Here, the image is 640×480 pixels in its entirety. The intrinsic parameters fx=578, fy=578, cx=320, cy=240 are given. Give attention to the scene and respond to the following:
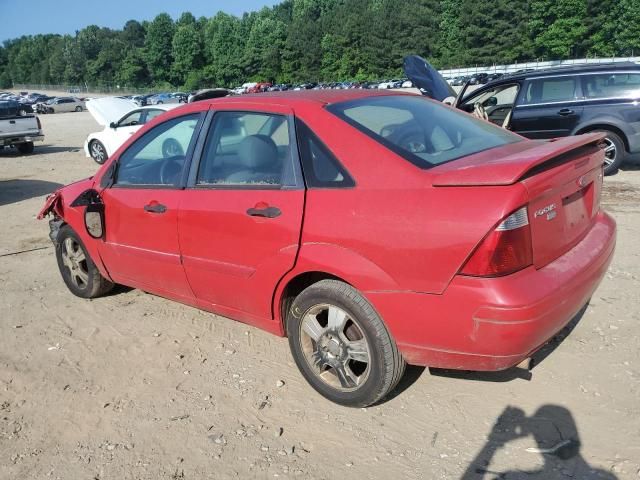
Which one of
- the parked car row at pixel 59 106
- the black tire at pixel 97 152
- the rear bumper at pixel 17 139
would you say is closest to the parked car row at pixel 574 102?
the black tire at pixel 97 152

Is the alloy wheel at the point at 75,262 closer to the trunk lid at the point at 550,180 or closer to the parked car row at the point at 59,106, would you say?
the trunk lid at the point at 550,180

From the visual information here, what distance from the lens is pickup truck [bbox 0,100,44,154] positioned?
17.1 m

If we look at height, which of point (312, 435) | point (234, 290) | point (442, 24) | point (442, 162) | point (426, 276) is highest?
point (442, 24)

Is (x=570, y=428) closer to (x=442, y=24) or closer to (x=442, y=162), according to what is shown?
(x=442, y=162)

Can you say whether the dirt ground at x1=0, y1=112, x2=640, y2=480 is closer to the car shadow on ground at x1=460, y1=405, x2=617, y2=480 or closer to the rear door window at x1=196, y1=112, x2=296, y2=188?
the car shadow on ground at x1=460, y1=405, x2=617, y2=480

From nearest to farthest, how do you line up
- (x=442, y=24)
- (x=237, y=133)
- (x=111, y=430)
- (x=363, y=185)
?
(x=363, y=185), (x=111, y=430), (x=237, y=133), (x=442, y=24)

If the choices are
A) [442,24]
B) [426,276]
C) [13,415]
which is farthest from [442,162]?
A: [442,24]

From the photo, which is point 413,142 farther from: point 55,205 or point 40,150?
point 40,150

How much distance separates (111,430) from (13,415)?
2.25 feet

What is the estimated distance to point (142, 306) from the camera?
4.90 meters

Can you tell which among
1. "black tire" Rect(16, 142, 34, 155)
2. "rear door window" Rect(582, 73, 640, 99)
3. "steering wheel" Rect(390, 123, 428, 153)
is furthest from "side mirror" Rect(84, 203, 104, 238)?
"black tire" Rect(16, 142, 34, 155)

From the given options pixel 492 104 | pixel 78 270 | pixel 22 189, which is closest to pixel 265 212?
pixel 78 270

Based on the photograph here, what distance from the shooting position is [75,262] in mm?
5066

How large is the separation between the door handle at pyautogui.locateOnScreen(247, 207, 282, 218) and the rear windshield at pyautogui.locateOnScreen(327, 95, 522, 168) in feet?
2.07
